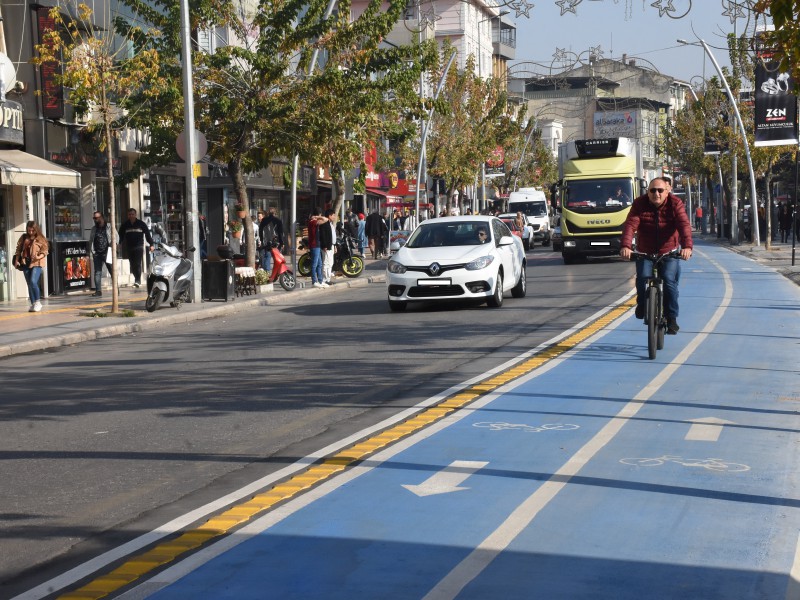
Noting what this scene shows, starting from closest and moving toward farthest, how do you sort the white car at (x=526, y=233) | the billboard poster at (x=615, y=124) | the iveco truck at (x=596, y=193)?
the iveco truck at (x=596, y=193), the white car at (x=526, y=233), the billboard poster at (x=615, y=124)

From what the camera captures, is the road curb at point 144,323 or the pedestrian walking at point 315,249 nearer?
the road curb at point 144,323

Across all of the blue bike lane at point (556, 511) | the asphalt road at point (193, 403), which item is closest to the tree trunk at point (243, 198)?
the asphalt road at point (193, 403)

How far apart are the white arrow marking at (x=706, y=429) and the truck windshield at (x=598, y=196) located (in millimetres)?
31006

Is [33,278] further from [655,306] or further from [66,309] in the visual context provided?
[655,306]

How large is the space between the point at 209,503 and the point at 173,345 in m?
11.3

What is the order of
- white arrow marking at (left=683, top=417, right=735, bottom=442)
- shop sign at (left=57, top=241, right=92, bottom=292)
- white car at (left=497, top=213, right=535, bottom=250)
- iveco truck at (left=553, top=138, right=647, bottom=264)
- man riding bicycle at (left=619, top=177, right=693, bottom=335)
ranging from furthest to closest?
white car at (left=497, top=213, right=535, bottom=250)
iveco truck at (left=553, top=138, right=647, bottom=264)
shop sign at (left=57, top=241, right=92, bottom=292)
man riding bicycle at (left=619, top=177, right=693, bottom=335)
white arrow marking at (left=683, top=417, right=735, bottom=442)

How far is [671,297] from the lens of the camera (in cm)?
1472

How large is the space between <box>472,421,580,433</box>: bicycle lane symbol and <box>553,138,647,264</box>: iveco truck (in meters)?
30.9

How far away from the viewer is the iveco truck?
134 feet

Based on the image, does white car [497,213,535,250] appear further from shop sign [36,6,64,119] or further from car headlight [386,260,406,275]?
car headlight [386,260,406,275]

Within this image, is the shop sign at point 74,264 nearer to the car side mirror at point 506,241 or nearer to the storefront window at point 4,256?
the storefront window at point 4,256

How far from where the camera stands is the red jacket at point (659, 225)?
14.7m

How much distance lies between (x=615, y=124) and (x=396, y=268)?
145m

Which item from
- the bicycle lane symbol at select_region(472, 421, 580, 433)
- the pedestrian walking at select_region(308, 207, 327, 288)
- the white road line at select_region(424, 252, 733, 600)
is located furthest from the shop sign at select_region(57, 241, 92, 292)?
the bicycle lane symbol at select_region(472, 421, 580, 433)
